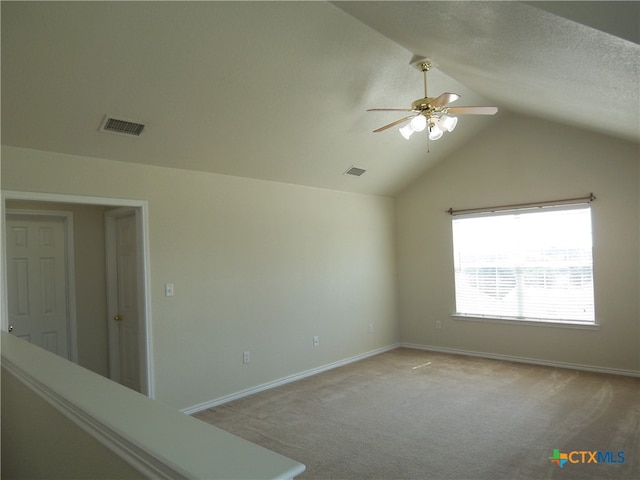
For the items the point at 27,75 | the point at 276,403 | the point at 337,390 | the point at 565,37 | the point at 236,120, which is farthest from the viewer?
the point at 337,390

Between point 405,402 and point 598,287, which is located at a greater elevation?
point 598,287

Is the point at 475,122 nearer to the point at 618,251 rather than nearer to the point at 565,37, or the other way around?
the point at 618,251

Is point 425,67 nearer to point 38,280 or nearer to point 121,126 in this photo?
point 121,126

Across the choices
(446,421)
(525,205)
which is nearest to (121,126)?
(446,421)

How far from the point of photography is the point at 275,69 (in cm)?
334

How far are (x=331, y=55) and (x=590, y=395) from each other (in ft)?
13.7

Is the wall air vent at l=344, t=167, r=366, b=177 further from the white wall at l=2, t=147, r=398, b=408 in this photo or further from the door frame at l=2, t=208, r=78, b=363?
the door frame at l=2, t=208, r=78, b=363

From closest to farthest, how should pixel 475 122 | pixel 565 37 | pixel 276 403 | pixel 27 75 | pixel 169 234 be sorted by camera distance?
pixel 565 37 → pixel 27 75 → pixel 169 234 → pixel 276 403 → pixel 475 122

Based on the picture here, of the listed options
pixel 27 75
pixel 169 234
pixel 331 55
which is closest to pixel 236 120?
pixel 331 55

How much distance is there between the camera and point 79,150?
3.45m

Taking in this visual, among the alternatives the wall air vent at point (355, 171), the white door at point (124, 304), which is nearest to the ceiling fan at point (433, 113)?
the wall air vent at point (355, 171)

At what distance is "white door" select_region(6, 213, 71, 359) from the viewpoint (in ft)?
13.4

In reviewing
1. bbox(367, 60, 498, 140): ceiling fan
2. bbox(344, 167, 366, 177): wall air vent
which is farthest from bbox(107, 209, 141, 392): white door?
bbox(367, 60, 498, 140): ceiling fan

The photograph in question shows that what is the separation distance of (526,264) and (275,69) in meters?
4.18
